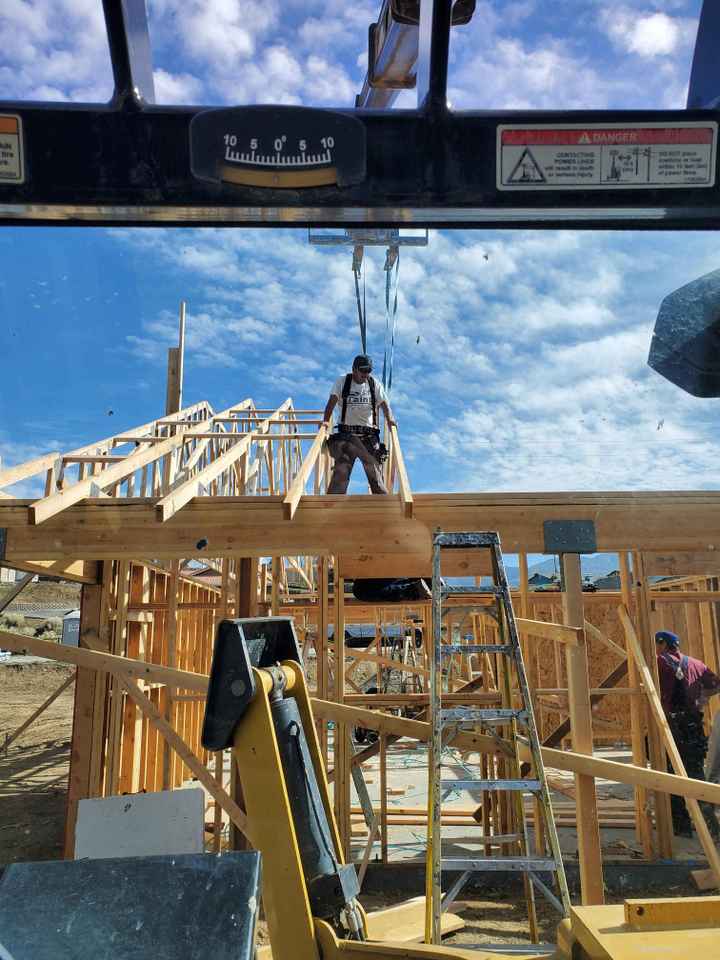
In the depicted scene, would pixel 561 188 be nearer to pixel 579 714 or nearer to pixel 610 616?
pixel 579 714

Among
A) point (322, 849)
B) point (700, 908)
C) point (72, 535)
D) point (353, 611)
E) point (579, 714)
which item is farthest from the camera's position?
point (353, 611)

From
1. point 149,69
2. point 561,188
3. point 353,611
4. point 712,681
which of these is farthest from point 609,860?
point 149,69

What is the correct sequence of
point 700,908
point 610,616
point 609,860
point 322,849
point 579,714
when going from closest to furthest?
point 700,908, point 322,849, point 579,714, point 609,860, point 610,616

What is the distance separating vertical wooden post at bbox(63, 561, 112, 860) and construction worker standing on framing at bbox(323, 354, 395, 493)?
8.94 feet

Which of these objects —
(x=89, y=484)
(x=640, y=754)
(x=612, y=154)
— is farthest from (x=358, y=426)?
(x=612, y=154)

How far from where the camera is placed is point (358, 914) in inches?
94.0

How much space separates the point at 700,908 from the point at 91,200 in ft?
6.86

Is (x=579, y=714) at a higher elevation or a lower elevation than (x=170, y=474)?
lower

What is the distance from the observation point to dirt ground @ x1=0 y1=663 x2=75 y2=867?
8.54m

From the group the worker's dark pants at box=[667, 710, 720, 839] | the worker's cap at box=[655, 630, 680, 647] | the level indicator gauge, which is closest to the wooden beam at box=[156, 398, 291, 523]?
the level indicator gauge

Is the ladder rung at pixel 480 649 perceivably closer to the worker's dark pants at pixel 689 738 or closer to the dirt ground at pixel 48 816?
the dirt ground at pixel 48 816

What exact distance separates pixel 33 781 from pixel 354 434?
8469mm

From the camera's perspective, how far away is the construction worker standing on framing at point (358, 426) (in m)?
7.84

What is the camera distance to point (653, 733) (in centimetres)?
780
